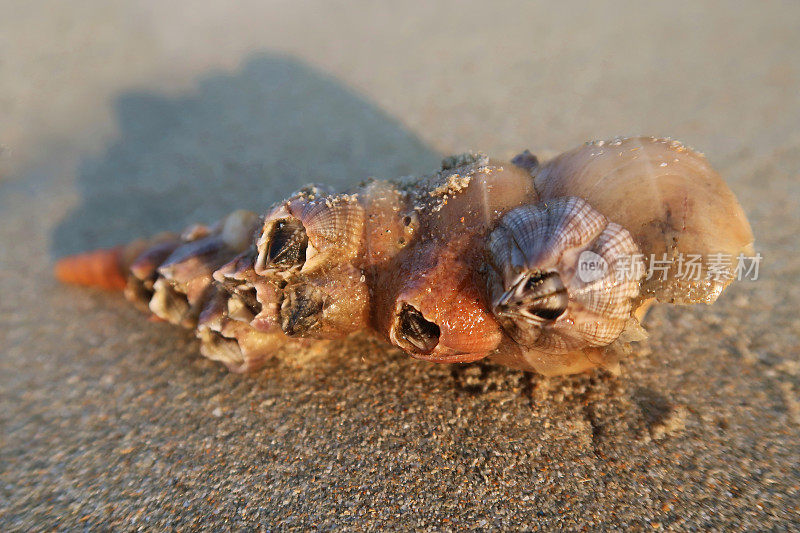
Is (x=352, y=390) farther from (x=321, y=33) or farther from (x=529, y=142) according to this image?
(x=321, y=33)

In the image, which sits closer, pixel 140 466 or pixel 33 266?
pixel 140 466

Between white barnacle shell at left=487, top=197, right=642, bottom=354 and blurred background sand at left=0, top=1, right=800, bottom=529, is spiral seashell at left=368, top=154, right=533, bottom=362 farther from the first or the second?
blurred background sand at left=0, top=1, right=800, bottom=529

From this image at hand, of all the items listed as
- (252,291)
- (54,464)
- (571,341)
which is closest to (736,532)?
(571,341)

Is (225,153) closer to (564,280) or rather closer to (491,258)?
(491,258)

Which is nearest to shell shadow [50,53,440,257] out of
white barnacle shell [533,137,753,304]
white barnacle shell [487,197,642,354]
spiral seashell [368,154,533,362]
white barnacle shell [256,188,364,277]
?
white barnacle shell [256,188,364,277]

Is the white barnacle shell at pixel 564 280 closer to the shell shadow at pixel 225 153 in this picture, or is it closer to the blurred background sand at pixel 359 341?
the blurred background sand at pixel 359 341
